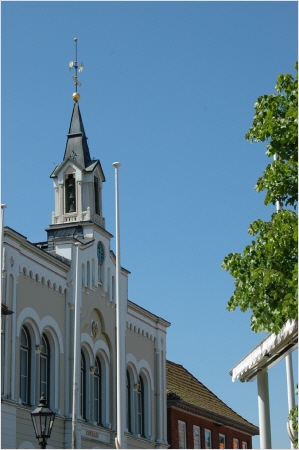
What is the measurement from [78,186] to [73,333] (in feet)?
19.9

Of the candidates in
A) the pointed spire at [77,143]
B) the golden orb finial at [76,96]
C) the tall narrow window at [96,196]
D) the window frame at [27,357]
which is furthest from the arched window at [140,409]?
the golden orb finial at [76,96]

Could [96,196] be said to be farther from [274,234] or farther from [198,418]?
[274,234]

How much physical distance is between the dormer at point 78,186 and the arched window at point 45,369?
18.0 ft

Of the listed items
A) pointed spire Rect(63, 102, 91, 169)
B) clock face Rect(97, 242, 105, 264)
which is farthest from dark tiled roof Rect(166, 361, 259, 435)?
pointed spire Rect(63, 102, 91, 169)

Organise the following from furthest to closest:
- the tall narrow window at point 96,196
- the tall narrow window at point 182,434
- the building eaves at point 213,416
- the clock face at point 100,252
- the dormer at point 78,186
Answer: the tall narrow window at point 182,434
the building eaves at point 213,416
the tall narrow window at point 96,196
the clock face at point 100,252
the dormer at point 78,186

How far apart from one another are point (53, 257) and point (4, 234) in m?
3.90

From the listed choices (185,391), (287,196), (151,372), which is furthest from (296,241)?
(185,391)

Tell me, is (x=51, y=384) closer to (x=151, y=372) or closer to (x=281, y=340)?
(x=151, y=372)

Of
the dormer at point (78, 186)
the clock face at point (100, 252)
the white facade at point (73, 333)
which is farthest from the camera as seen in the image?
the clock face at point (100, 252)

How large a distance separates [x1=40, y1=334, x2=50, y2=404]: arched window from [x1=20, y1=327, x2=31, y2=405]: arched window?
2.88ft

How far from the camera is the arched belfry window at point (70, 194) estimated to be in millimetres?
36062

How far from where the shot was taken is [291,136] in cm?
1505

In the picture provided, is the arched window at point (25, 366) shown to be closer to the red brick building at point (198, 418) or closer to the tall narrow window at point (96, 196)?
the tall narrow window at point (96, 196)

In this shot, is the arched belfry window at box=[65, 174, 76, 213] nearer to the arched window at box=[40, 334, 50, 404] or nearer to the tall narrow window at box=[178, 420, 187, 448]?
the arched window at box=[40, 334, 50, 404]
